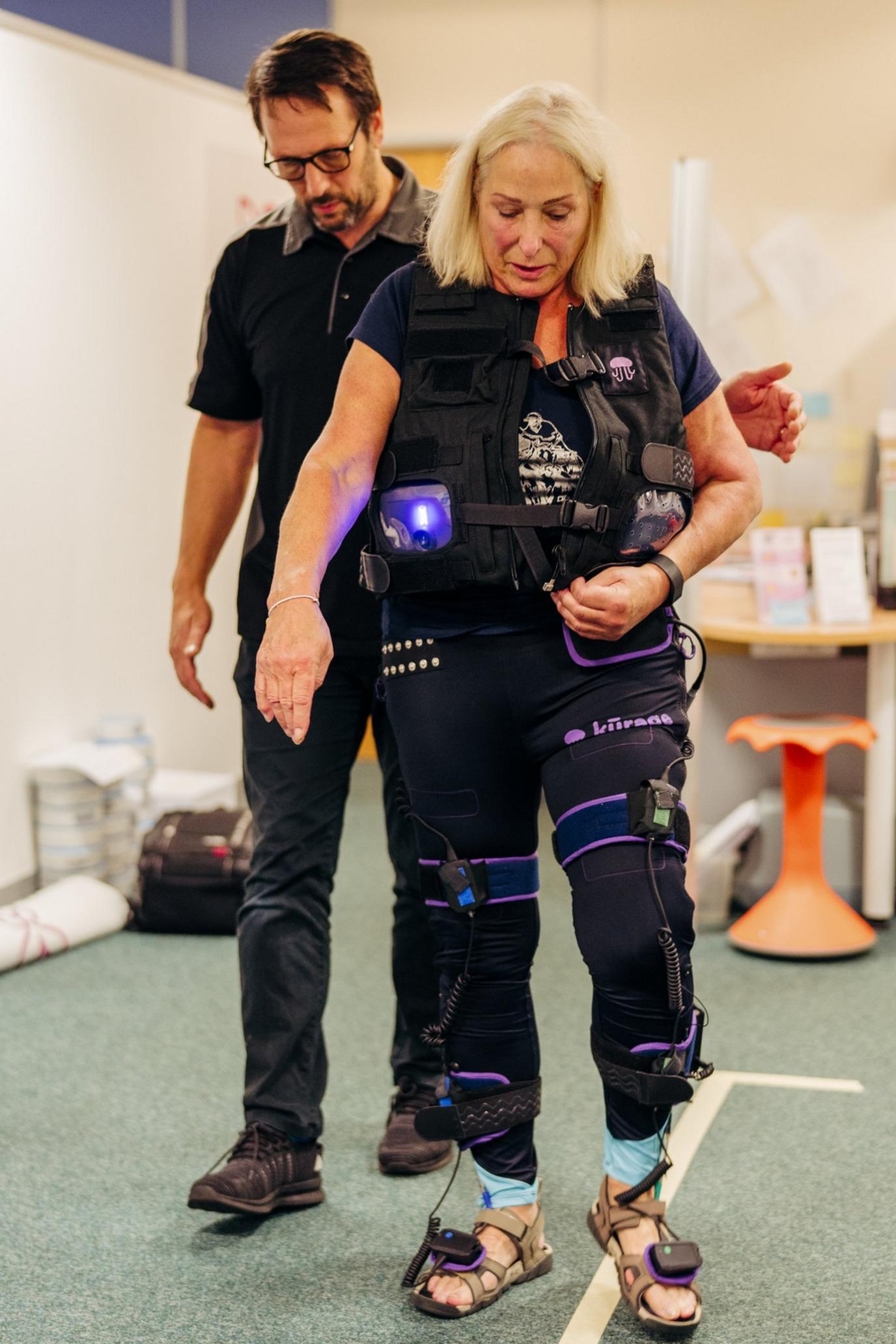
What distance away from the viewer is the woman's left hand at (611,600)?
1.69 metres

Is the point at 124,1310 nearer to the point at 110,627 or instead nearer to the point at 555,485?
the point at 555,485

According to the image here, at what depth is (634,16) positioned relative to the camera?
4.86 metres

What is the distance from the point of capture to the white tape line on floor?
1.85 m

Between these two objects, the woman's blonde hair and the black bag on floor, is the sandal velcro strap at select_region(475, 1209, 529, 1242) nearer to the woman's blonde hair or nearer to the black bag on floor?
the woman's blonde hair

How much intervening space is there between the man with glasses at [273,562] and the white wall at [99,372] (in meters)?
1.77

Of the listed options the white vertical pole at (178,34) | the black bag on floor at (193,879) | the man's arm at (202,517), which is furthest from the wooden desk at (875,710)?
the white vertical pole at (178,34)

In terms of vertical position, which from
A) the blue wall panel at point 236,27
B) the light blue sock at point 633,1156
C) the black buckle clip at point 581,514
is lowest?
the light blue sock at point 633,1156

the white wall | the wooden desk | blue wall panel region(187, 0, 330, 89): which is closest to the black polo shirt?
the wooden desk

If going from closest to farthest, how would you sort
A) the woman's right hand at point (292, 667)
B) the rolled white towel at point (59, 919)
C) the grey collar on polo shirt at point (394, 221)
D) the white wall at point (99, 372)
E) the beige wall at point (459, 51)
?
the woman's right hand at point (292, 667) < the grey collar on polo shirt at point (394, 221) < the rolled white towel at point (59, 919) < the white wall at point (99, 372) < the beige wall at point (459, 51)

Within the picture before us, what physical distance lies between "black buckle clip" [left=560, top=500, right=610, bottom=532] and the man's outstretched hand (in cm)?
35

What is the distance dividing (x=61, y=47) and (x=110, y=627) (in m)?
1.56

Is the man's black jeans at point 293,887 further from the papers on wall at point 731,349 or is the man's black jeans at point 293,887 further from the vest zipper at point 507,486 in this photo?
the papers on wall at point 731,349

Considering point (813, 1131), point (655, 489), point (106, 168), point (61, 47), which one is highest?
point (61, 47)

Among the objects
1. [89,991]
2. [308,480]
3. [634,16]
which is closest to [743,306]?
[634,16]
